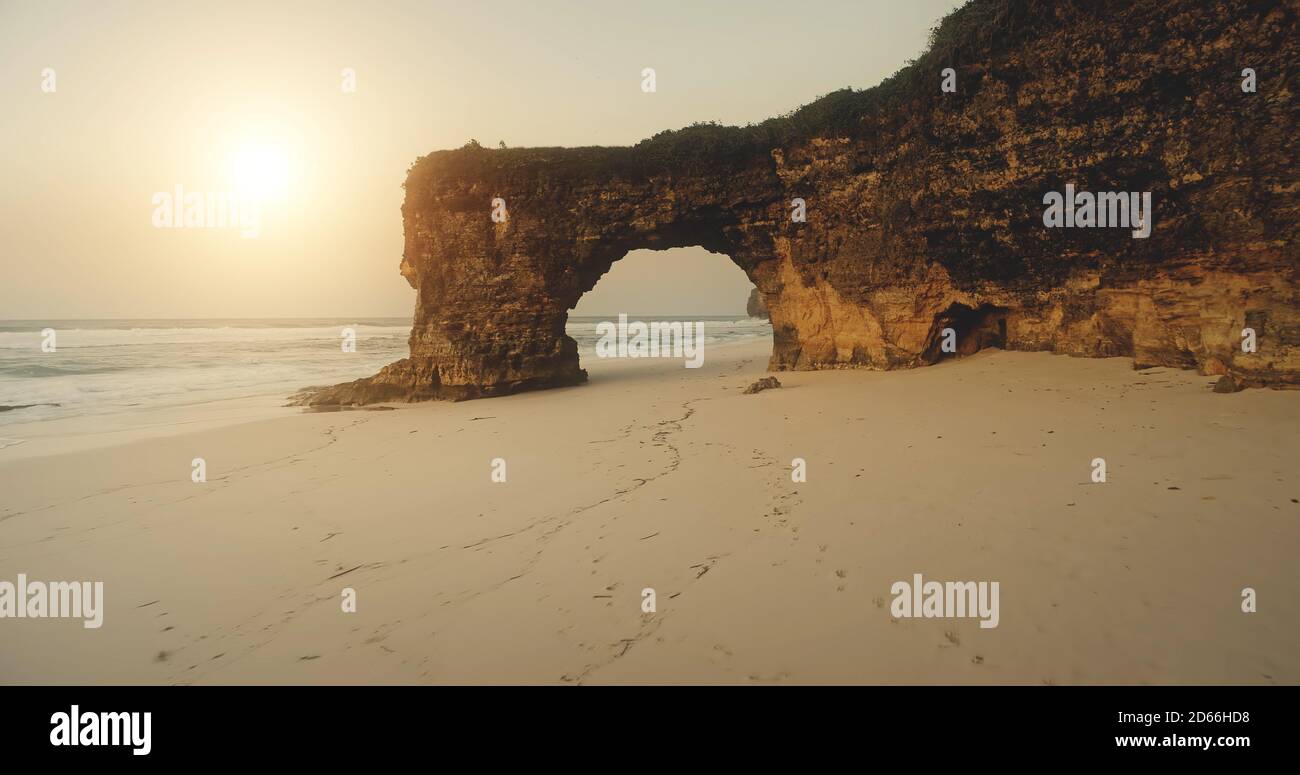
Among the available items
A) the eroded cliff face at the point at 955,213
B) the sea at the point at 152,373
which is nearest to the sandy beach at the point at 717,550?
the eroded cliff face at the point at 955,213

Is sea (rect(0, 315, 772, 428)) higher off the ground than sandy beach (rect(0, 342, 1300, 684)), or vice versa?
sea (rect(0, 315, 772, 428))

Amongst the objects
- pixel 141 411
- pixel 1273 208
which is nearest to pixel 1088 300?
pixel 1273 208

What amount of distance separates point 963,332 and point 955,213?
283 centimetres

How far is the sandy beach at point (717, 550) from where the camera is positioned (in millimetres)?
3209

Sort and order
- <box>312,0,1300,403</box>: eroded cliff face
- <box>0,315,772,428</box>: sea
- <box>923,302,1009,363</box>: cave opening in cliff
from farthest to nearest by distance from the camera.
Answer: <box>0,315,772,428</box>: sea → <box>923,302,1009,363</box>: cave opening in cliff → <box>312,0,1300,403</box>: eroded cliff face

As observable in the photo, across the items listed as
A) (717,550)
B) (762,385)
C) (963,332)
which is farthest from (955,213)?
(717,550)

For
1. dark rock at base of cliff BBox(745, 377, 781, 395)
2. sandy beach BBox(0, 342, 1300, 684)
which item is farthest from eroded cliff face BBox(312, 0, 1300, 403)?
dark rock at base of cliff BBox(745, 377, 781, 395)

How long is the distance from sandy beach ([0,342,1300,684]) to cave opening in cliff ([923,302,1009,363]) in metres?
3.72

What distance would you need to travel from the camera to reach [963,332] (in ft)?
42.4

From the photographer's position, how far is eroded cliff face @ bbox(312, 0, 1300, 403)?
8.32 meters

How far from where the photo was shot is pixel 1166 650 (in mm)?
2979

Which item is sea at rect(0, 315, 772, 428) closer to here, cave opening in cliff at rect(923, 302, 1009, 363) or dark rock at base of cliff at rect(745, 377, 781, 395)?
dark rock at base of cliff at rect(745, 377, 781, 395)

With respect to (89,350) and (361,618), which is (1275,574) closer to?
(361,618)

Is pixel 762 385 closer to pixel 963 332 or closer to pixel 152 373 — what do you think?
pixel 963 332
